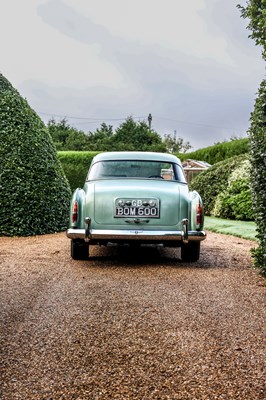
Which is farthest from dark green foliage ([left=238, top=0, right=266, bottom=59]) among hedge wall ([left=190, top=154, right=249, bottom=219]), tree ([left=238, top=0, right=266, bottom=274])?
hedge wall ([left=190, top=154, right=249, bottom=219])

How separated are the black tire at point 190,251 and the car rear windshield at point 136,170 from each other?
104 cm

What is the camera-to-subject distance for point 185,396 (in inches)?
125

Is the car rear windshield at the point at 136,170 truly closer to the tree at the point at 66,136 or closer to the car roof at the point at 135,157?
the car roof at the point at 135,157

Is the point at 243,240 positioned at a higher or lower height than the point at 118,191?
lower

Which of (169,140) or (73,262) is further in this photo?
(169,140)

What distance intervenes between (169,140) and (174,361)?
55.4 m

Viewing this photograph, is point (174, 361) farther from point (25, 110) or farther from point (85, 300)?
point (25, 110)

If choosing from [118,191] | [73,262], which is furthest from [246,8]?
[73,262]

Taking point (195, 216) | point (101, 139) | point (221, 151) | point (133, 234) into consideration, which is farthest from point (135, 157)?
point (101, 139)

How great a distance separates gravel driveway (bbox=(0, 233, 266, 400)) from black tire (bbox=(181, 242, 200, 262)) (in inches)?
8.2

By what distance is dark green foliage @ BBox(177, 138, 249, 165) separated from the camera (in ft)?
70.9

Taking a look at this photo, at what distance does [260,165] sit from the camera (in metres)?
6.67

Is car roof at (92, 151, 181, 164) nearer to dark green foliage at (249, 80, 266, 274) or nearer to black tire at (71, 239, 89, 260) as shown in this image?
black tire at (71, 239, 89, 260)

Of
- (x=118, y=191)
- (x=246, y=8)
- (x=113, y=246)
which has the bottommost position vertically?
(x=113, y=246)
